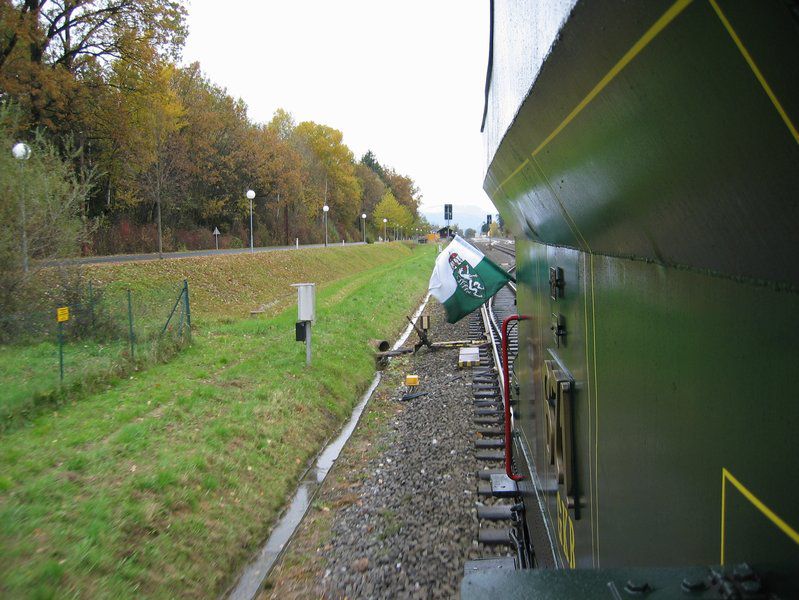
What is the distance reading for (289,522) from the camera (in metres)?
6.54

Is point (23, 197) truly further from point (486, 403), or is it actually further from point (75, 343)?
point (486, 403)

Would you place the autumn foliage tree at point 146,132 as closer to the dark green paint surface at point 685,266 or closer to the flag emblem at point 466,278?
the flag emblem at point 466,278

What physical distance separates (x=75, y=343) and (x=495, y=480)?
10.6 meters

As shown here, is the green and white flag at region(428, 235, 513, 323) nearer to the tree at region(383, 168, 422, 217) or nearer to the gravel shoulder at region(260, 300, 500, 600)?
the gravel shoulder at region(260, 300, 500, 600)

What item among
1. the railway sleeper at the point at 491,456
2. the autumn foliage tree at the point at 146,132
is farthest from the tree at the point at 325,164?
the railway sleeper at the point at 491,456

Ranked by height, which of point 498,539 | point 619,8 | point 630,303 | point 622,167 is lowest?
point 498,539

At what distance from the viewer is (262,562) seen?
18.8 feet

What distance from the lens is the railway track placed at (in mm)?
4340

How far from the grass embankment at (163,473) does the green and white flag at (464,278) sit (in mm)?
2702

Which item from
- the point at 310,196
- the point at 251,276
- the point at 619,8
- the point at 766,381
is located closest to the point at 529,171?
the point at 619,8

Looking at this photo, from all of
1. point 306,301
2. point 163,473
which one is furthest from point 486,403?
point 163,473

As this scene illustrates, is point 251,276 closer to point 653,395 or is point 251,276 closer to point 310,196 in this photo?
point 653,395

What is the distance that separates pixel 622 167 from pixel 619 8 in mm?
427

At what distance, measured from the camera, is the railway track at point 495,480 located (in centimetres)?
434
